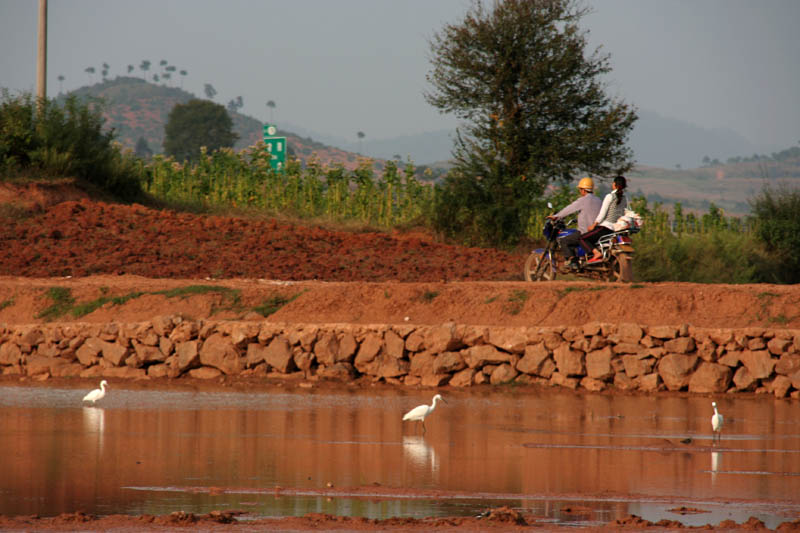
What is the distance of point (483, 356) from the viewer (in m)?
15.0

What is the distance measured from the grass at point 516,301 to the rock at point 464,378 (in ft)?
4.52

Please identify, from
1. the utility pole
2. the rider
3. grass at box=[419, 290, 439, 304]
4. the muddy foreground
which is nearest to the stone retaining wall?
the muddy foreground

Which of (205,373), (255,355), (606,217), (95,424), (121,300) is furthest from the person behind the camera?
(121,300)

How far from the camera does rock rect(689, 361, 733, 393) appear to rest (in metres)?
14.3

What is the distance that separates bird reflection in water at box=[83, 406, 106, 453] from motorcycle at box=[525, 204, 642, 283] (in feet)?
25.6

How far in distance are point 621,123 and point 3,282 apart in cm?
1810

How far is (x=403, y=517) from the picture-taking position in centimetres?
721

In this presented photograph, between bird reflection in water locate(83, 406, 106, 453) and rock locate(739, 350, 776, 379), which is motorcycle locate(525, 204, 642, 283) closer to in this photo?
rock locate(739, 350, 776, 379)

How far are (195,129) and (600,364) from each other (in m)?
111

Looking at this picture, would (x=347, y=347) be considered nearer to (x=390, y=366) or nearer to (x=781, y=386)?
(x=390, y=366)

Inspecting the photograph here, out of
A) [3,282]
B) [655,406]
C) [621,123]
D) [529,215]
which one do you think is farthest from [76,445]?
[621,123]

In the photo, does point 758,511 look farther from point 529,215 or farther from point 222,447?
point 529,215

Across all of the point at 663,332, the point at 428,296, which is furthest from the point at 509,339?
the point at 428,296

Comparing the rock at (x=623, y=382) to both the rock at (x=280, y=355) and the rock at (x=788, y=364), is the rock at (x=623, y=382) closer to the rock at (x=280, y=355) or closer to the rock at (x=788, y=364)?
the rock at (x=788, y=364)
